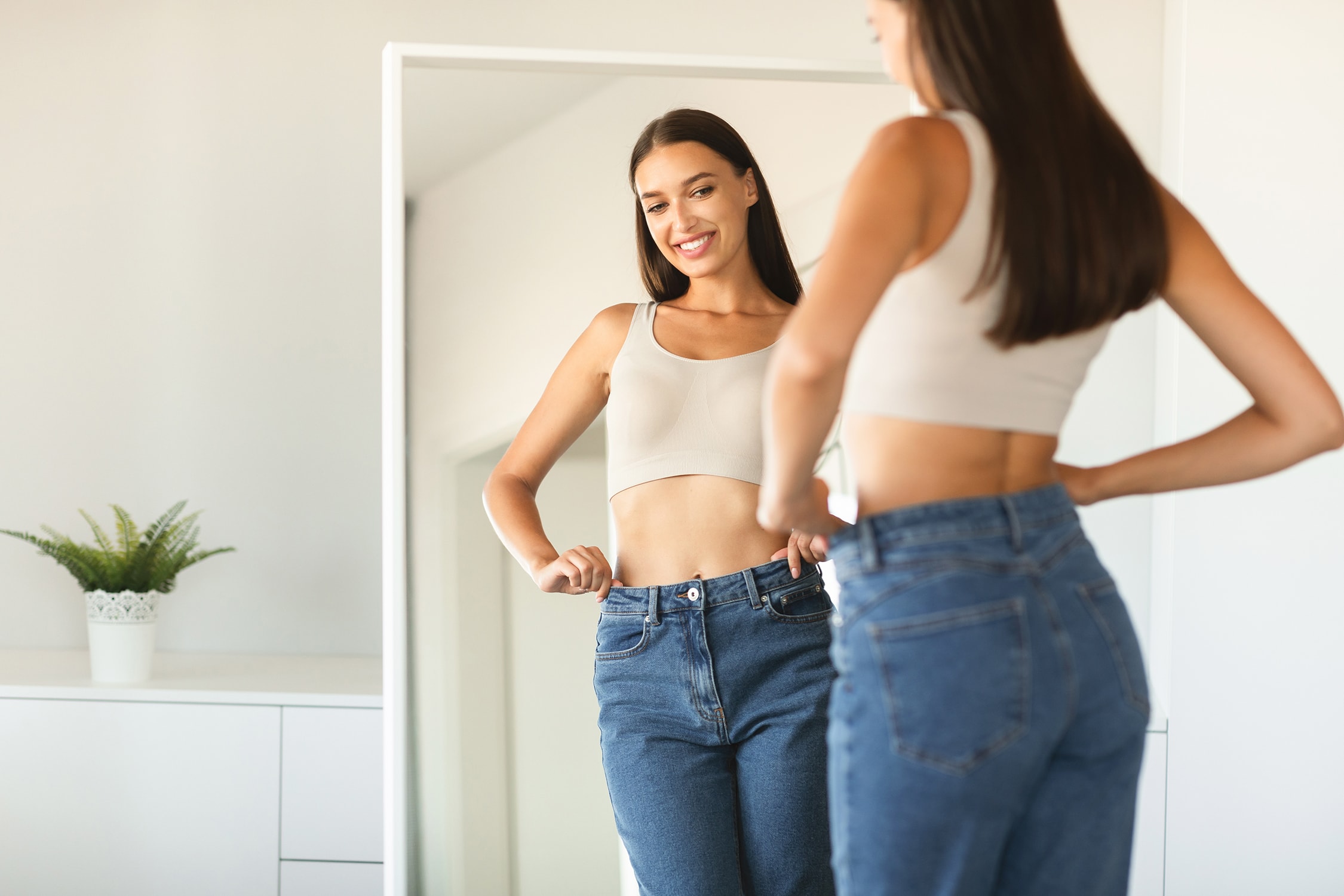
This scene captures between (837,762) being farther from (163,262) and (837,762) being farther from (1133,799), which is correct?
(163,262)

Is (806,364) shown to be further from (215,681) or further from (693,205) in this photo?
(215,681)

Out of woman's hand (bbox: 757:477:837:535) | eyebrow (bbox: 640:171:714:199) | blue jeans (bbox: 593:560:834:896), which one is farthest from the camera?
eyebrow (bbox: 640:171:714:199)

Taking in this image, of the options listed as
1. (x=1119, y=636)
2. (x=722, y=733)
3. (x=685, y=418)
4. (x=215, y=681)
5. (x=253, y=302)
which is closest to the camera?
(x=1119, y=636)

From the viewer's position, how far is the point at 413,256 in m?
2.21

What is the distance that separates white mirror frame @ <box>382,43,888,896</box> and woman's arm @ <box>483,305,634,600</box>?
0.53 meters

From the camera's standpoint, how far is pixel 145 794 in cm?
244

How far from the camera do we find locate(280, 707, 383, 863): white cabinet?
2.41 metres

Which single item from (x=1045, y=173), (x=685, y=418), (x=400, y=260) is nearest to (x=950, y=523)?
(x=1045, y=173)

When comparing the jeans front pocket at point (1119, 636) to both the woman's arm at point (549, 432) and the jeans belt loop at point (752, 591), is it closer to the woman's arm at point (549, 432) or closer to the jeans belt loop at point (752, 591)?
the jeans belt loop at point (752, 591)

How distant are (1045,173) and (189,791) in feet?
7.50

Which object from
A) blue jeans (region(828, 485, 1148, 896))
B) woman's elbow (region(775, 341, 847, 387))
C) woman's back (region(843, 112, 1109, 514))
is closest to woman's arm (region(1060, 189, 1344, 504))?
woman's back (region(843, 112, 1109, 514))

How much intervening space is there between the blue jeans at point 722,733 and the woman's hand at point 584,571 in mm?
32

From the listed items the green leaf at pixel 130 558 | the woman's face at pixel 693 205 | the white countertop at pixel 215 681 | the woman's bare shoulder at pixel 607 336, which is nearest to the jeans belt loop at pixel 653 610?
the woman's bare shoulder at pixel 607 336

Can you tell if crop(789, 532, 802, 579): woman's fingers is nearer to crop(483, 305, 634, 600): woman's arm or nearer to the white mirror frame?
crop(483, 305, 634, 600): woman's arm
